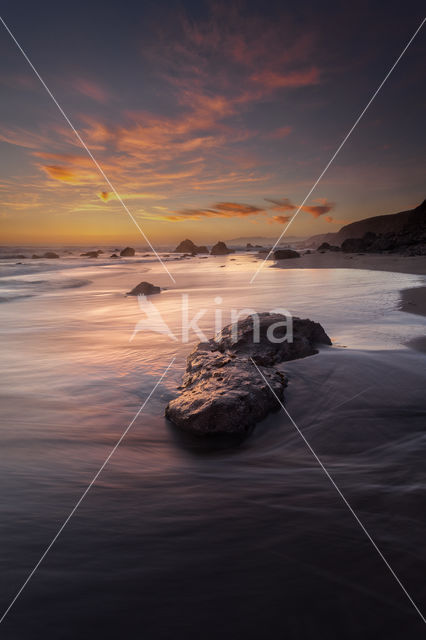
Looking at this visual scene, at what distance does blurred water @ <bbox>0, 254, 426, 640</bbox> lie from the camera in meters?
1.33

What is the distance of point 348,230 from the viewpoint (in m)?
72.6

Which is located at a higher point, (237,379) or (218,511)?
(237,379)

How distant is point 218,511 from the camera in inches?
72.5

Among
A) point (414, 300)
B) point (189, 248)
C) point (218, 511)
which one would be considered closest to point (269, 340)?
point (218, 511)

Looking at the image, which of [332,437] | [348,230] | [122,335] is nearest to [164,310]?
[122,335]

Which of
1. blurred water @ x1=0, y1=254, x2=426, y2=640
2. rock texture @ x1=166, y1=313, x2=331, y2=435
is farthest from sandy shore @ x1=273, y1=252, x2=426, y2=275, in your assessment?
blurred water @ x1=0, y1=254, x2=426, y2=640

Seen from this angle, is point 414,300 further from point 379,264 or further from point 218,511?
point 379,264

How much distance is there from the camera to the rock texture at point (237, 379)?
8.34 feet

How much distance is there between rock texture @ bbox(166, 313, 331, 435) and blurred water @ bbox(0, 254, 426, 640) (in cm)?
17

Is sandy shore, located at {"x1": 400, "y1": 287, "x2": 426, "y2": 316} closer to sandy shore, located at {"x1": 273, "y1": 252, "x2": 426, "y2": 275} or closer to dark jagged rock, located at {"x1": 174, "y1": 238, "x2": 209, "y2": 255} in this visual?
sandy shore, located at {"x1": 273, "y1": 252, "x2": 426, "y2": 275}

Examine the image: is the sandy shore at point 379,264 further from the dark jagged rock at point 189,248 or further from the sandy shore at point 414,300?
the dark jagged rock at point 189,248

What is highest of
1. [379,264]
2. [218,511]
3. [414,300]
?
[379,264]

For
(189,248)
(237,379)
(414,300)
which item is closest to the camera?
(237,379)

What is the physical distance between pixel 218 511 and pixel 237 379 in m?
1.24
